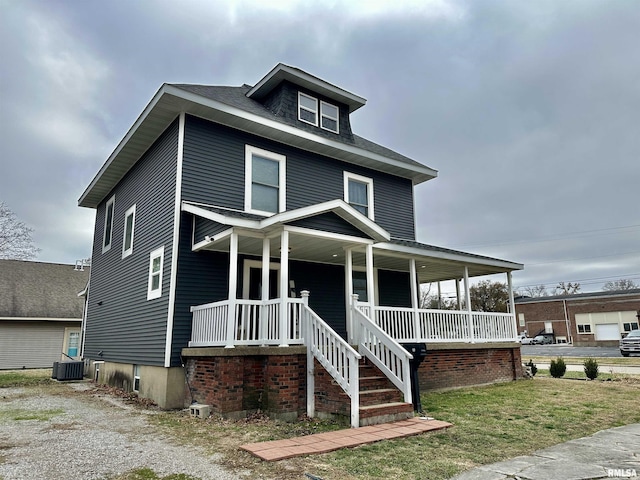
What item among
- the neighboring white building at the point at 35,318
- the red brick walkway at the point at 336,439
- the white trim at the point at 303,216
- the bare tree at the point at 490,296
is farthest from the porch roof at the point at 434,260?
the bare tree at the point at 490,296

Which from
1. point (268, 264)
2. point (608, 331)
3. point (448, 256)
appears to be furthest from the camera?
point (608, 331)

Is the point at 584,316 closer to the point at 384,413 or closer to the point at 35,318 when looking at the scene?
the point at 384,413

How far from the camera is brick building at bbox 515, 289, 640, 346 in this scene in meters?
42.8

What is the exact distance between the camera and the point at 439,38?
1331 centimetres

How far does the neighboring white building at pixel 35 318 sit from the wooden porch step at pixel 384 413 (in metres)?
21.0

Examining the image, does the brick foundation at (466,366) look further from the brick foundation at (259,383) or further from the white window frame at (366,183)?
the white window frame at (366,183)

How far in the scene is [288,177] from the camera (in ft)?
37.2

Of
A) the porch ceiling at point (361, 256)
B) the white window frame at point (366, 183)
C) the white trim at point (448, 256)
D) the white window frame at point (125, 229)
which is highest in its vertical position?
the white window frame at point (366, 183)

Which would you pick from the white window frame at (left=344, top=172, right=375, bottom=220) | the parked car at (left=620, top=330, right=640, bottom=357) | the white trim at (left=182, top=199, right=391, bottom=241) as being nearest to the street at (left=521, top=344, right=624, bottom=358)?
the parked car at (left=620, top=330, right=640, bottom=357)

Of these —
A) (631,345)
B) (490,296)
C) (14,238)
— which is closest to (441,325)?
(631,345)

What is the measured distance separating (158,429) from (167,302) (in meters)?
3.02

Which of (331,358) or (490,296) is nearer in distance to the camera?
(331,358)

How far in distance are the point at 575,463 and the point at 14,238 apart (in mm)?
30752

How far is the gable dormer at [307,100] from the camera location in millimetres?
12125
